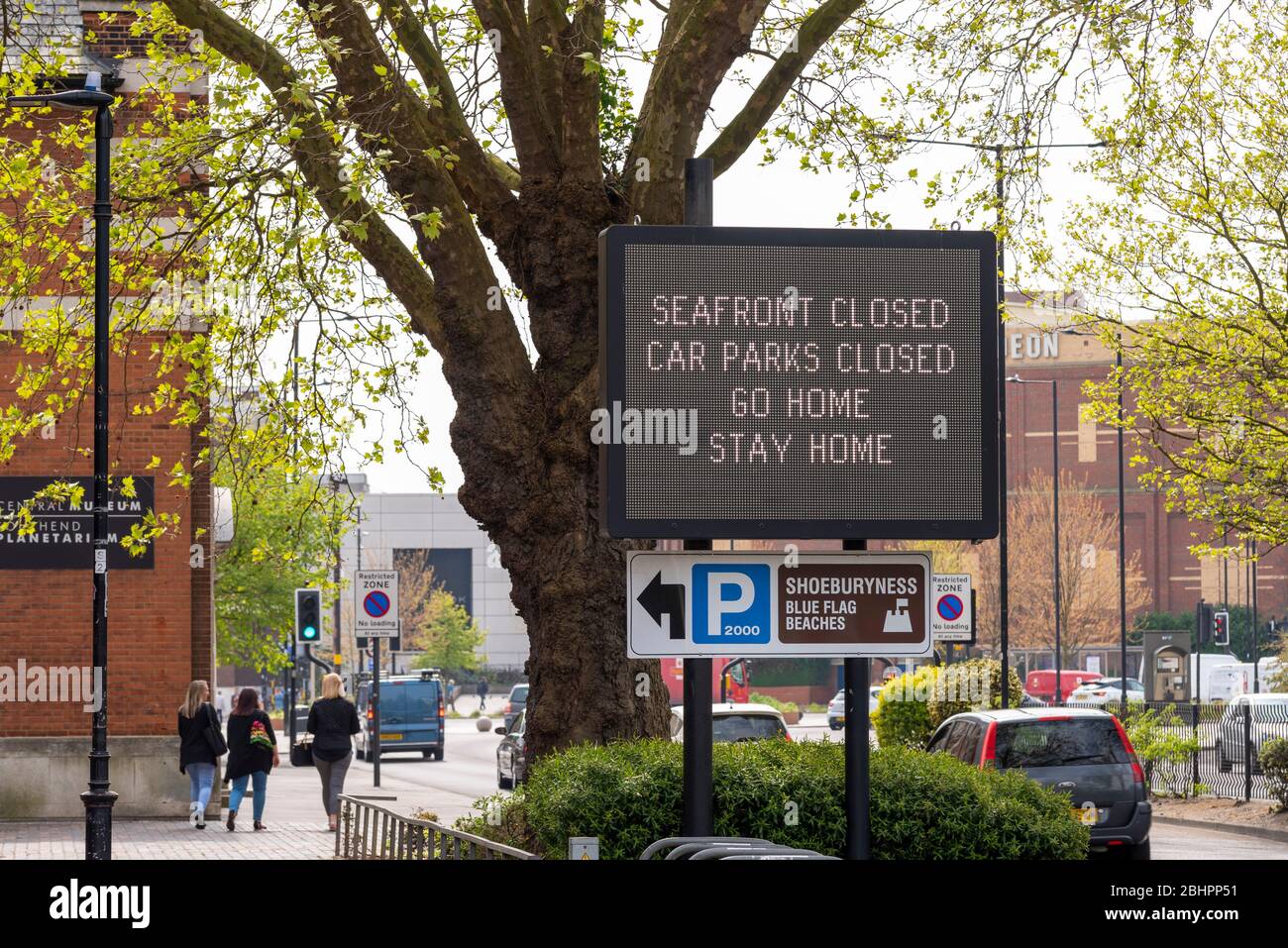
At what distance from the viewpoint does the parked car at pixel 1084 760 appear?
16922 millimetres

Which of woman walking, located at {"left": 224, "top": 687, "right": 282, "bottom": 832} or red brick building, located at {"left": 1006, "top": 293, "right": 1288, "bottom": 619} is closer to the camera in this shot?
woman walking, located at {"left": 224, "top": 687, "right": 282, "bottom": 832}

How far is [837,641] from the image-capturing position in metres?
8.74

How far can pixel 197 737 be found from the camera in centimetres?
2069

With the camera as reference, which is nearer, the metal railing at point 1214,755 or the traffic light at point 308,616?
the metal railing at point 1214,755

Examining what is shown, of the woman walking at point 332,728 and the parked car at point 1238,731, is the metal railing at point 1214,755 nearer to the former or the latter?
the parked car at point 1238,731

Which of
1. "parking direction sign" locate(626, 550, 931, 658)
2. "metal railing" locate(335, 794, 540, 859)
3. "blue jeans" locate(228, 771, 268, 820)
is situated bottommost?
"blue jeans" locate(228, 771, 268, 820)

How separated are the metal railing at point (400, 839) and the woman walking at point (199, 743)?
891 cm

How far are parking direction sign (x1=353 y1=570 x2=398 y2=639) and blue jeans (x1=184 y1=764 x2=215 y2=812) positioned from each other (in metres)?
5.48

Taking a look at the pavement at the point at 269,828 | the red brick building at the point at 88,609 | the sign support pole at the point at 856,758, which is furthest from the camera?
the red brick building at the point at 88,609

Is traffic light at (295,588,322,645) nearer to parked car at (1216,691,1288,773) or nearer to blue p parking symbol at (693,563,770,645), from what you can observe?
parked car at (1216,691,1288,773)

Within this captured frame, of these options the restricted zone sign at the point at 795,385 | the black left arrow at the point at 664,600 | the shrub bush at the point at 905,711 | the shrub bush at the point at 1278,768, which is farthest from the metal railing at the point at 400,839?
the shrub bush at the point at 905,711

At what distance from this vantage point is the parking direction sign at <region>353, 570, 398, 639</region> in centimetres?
2648

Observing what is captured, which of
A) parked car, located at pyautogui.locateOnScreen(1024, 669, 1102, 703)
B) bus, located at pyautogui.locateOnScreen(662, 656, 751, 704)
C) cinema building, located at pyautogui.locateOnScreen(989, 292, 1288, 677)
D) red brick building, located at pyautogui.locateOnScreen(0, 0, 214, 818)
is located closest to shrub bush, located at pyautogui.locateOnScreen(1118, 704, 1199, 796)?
red brick building, located at pyautogui.locateOnScreen(0, 0, 214, 818)
